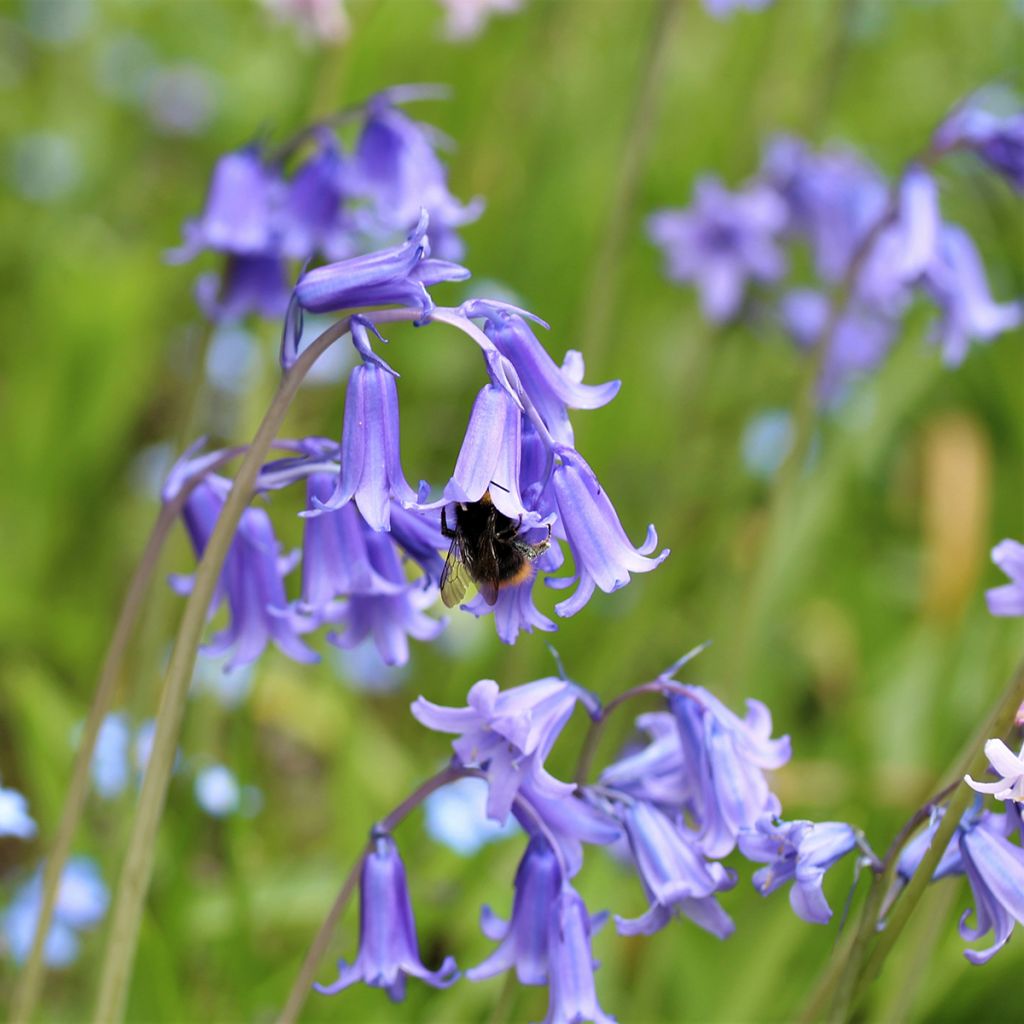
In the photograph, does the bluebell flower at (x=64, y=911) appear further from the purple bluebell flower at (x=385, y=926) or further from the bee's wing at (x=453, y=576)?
the bee's wing at (x=453, y=576)

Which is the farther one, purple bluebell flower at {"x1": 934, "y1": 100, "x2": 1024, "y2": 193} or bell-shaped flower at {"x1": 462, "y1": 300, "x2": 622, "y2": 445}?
purple bluebell flower at {"x1": 934, "y1": 100, "x2": 1024, "y2": 193}

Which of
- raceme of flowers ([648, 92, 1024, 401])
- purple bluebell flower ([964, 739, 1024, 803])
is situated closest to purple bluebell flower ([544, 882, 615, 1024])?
purple bluebell flower ([964, 739, 1024, 803])

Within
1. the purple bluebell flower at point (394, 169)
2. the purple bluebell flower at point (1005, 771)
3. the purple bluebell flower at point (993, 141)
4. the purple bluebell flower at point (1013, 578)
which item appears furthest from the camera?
the purple bluebell flower at point (993, 141)

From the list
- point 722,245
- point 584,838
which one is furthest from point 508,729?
Result: point 722,245

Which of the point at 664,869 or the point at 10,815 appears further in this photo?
the point at 10,815

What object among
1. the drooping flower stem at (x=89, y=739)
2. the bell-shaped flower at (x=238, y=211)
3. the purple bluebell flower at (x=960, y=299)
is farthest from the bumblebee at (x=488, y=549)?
the purple bluebell flower at (x=960, y=299)

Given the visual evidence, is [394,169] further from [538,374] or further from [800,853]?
[800,853]

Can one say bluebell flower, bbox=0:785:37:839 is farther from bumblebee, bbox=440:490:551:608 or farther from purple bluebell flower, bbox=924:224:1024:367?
purple bluebell flower, bbox=924:224:1024:367
